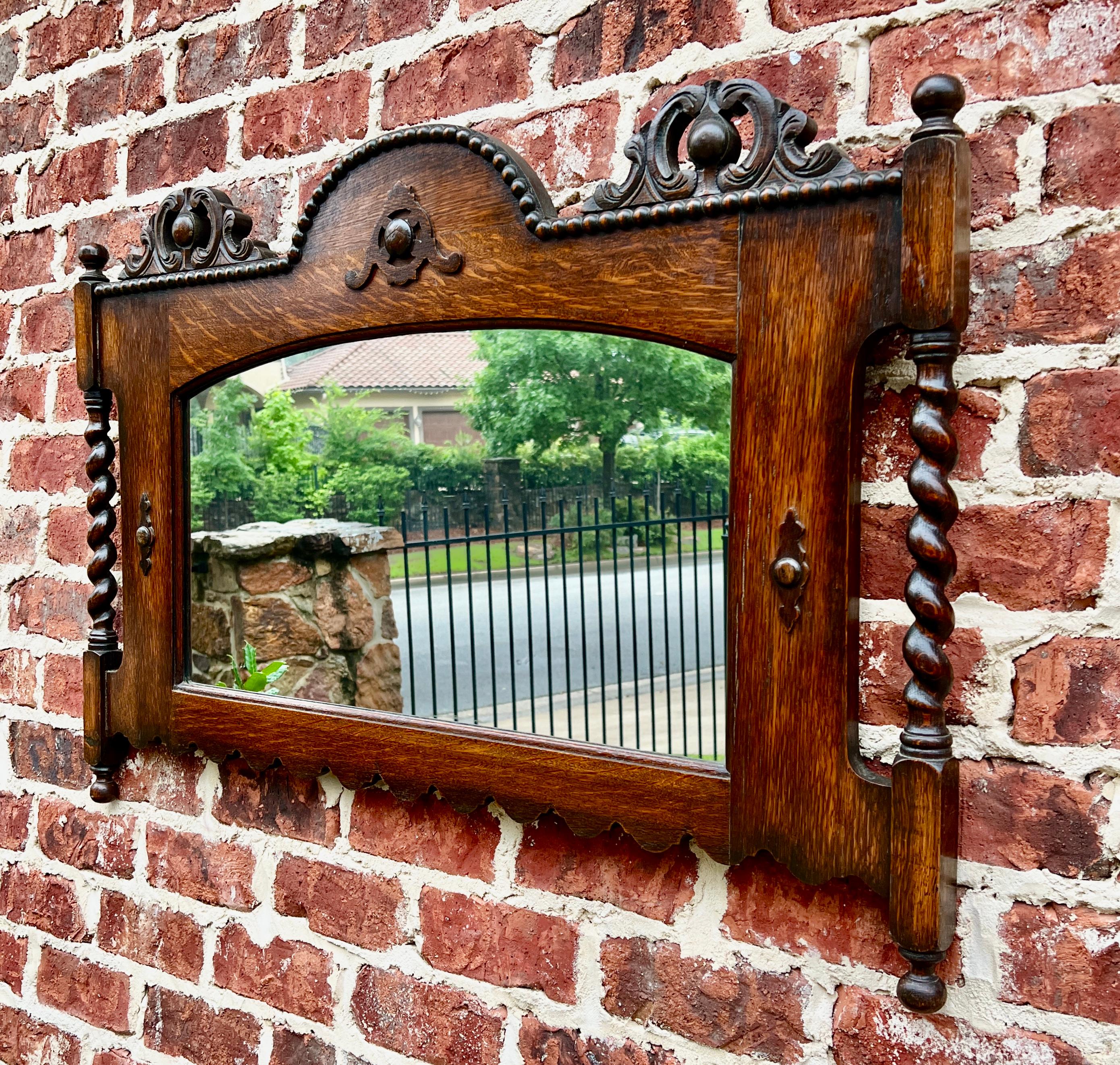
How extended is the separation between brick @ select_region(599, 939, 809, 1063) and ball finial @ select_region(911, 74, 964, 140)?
2.61ft

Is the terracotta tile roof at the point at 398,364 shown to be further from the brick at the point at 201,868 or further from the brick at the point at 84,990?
the brick at the point at 84,990

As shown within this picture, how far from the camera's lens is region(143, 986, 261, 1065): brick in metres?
1.47

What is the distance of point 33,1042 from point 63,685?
22.9 inches

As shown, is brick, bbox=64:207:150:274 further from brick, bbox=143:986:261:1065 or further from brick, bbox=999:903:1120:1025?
brick, bbox=999:903:1120:1025

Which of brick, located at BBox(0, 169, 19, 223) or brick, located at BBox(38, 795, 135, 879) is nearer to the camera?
brick, located at BBox(38, 795, 135, 879)

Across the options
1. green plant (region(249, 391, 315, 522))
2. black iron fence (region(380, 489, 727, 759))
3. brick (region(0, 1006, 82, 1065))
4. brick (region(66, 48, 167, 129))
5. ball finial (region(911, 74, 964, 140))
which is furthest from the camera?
brick (region(0, 1006, 82, 1065))

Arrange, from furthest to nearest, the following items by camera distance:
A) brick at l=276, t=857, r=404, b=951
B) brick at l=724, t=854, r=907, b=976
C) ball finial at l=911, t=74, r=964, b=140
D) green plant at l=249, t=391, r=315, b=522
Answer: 1. green plant at l=249, t=391, r=315, b=522
2. brick at l=276, t=857, r=404, b=951
3. brick at l=724, t=854, r=907, b=976
4. ball finial at l=911, t=74, r=964, b=140

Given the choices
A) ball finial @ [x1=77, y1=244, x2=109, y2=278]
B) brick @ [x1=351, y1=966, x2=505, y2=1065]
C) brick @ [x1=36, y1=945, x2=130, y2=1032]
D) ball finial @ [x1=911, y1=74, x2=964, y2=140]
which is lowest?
brick @ [x1=36, y1=945, x2=130, y2=1032]

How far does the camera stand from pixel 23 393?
1702 millimetres

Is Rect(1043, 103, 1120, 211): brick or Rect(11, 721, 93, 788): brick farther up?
Rect(1043, 103, 1120, 211): brick

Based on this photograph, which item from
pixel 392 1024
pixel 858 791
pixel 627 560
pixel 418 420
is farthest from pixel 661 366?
pixel 392 1024

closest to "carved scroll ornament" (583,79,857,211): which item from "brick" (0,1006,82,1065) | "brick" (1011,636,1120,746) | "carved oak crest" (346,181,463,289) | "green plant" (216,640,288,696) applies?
"carved oak crest" (346,181,463,289)

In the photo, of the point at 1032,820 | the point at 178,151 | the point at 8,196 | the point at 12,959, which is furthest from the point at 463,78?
the point at 12,959

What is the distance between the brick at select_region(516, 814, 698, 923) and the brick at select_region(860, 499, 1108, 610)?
0.38 m
